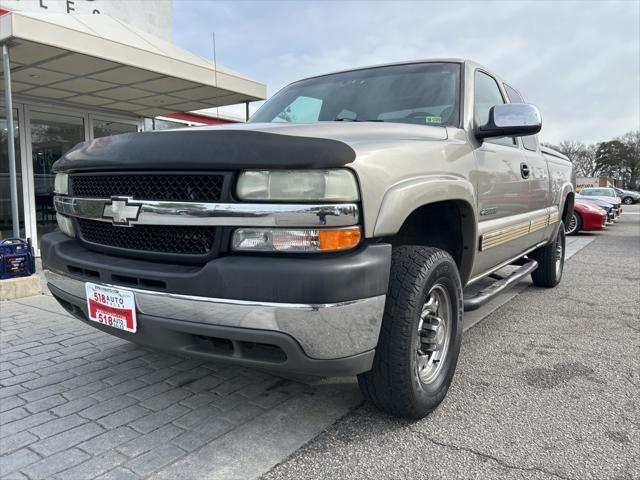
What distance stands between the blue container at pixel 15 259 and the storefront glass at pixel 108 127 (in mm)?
4093

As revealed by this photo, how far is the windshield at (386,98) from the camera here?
3.03 m

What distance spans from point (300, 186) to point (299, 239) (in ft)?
0.65

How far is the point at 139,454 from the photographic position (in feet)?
6.97

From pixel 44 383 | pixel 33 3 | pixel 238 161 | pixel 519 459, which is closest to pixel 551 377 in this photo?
pixel 519 459

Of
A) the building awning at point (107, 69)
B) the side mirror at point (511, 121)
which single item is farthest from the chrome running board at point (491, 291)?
the building awning at point (107, 69)

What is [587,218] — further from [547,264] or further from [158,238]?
[158,238]

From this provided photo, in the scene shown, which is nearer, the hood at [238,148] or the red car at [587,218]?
the hood at [238,148]

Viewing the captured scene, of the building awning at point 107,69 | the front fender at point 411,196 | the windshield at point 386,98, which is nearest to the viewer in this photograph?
the front fender at point 411,196

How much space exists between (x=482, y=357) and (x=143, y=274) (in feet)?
7.72

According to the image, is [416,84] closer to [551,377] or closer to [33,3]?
[551,377]

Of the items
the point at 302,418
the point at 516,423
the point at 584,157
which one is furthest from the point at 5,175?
the point at 584,157

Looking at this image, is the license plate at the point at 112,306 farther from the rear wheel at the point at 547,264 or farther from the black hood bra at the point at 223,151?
the rear wheel at the point at 547,264

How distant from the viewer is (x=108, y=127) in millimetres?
9328

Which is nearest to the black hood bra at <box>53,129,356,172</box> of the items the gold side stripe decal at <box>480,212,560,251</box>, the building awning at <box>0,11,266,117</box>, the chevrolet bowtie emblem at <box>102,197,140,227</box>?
the chevrolet bowtie emblem at <box>102,197,140,227</box>
